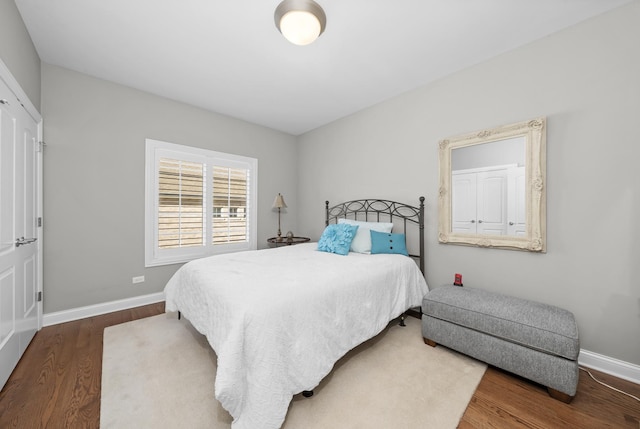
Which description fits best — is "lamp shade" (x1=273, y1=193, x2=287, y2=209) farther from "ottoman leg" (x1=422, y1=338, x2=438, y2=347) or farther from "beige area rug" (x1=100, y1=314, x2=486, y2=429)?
"ottoman leg" (x1=422, y1=338, x2=438, y2=347)

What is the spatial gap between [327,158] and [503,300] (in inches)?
119

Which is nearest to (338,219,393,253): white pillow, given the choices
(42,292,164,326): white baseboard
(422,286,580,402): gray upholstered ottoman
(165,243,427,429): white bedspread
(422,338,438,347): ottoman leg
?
(165,243,427,429): white bedspread

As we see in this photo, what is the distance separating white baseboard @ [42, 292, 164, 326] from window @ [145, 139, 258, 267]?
0.43 m

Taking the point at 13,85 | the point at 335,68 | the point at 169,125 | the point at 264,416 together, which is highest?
the point at 335,68

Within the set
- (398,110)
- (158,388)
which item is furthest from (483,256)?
(158,388)

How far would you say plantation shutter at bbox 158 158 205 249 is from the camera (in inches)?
129

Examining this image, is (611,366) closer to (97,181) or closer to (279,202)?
(279,202)

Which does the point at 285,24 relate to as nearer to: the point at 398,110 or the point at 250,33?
the point at 250,33

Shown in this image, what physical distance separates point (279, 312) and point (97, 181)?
2.87 m

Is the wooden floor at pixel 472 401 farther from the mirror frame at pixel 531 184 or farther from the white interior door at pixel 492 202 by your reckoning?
the white interior door at pixel 492 202

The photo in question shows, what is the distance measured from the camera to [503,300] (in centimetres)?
202

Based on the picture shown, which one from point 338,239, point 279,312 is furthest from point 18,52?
point 338,239

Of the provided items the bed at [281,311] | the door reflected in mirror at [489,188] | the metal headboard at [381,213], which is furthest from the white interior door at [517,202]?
the bed at [281,311]

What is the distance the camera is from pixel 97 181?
2.83 meters
